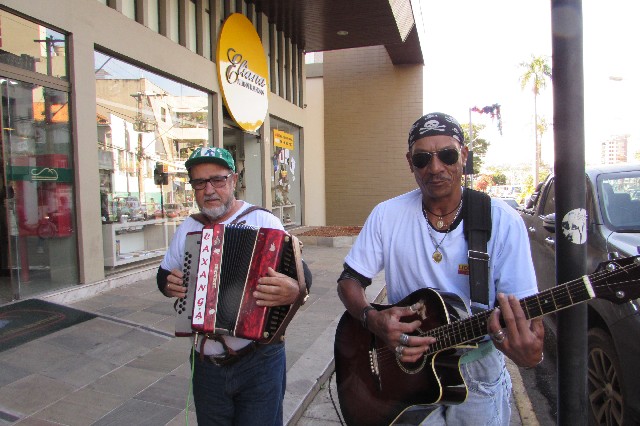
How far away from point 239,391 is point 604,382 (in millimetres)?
2307

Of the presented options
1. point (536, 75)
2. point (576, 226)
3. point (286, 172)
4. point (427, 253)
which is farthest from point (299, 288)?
point (536, 75)

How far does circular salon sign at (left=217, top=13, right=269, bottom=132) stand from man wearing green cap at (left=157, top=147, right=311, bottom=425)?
8341mm

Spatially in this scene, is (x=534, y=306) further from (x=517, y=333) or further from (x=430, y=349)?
(x=430, y=349)

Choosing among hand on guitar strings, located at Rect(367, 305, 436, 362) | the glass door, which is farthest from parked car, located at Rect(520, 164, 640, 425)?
the glass door

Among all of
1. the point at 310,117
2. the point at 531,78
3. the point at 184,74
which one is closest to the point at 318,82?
the point at 310,117

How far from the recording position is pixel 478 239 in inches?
76.8

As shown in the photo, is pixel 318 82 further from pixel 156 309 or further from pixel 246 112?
pixel 156 309

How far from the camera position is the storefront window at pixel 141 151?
7.31 meters

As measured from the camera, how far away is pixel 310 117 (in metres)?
19.3

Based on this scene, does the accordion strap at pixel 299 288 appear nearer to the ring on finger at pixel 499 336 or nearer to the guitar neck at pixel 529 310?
the guitar neck at pixel 529 310

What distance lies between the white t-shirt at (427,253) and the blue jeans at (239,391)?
27.1 inches

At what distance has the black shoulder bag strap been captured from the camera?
1.92m

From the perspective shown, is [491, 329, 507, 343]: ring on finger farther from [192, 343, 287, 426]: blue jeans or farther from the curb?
the curb

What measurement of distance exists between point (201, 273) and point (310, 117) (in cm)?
1757
